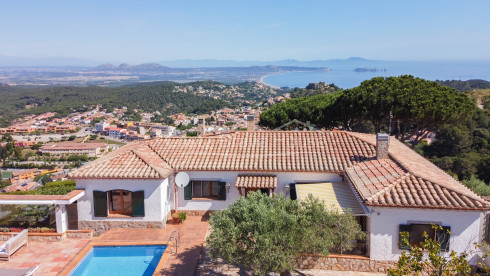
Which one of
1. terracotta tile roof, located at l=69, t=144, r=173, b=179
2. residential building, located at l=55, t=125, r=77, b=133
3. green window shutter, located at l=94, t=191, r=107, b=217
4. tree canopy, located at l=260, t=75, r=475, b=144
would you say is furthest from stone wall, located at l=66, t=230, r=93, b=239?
residential building, located at l=55, t=125, r=77, b=133

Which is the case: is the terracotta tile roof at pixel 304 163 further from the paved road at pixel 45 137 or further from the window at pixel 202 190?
the paved road at pixel 45 137

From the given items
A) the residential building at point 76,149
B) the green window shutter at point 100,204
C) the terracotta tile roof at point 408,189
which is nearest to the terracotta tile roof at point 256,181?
the terracotta tile roof at point 408,189

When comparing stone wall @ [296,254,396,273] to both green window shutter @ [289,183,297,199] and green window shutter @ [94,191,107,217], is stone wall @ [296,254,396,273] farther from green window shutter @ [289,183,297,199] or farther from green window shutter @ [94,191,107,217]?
green window shutter @ [94,191,107,217]

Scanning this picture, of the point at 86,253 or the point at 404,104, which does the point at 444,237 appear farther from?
the point at 404,104

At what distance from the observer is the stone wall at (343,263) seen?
42.4 feet

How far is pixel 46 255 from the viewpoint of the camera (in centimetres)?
1467

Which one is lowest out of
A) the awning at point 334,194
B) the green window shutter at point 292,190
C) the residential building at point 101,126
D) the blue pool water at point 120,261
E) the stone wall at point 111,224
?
the residential building at point 101,126

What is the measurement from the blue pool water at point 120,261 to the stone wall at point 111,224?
1.64 metres

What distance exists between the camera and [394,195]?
12.8 metres

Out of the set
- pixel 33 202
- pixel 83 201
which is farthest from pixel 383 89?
pixel 33 202

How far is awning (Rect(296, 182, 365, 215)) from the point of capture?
1398 centimetres

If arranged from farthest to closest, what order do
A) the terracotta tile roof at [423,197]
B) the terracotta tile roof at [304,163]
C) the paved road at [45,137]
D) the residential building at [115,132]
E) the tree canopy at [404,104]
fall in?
the residential building at [115,132] < the paved road at [45,137] < the tree canopy at [404,104] < the terracotta tile roof at [304,163] < the terracotta tile roof at [423,197]

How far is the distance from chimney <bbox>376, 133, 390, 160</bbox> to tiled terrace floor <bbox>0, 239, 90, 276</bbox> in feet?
48.3

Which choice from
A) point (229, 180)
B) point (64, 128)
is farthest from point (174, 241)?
point (64, 128)
